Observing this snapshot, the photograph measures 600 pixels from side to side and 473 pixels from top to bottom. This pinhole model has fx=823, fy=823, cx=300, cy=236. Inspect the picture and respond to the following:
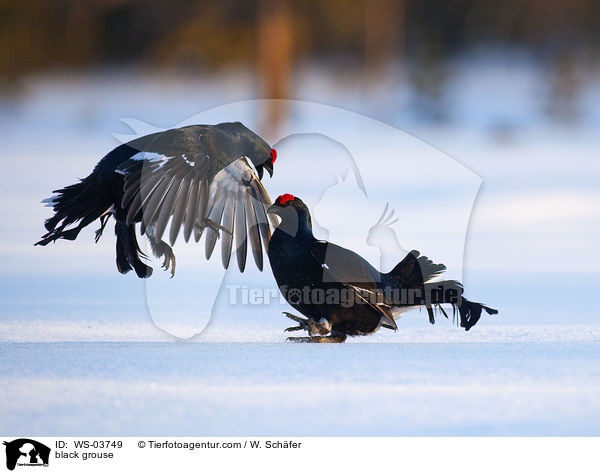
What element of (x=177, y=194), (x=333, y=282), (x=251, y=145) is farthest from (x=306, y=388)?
(x=251, y=145)

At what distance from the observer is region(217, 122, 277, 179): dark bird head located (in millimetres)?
2047

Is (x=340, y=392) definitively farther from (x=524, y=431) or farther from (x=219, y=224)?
(x=219, y=224)

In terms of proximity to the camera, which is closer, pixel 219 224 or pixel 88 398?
pixel 88 398

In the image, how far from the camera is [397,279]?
1993 mm

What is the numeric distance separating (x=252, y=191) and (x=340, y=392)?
2.58ft

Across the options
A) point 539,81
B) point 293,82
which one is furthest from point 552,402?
point 539,81

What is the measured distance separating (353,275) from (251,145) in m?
0.44

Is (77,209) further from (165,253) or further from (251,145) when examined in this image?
(251,145)

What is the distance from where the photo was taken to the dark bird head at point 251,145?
2.05 m

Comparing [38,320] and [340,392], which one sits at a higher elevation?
[38,320]

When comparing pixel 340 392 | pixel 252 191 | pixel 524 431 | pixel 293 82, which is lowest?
pixel 524 431

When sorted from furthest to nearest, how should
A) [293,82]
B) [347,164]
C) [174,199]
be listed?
[293,82] < [347,164] < [174,199]

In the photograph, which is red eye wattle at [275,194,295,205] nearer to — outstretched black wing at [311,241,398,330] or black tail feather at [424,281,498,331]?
outstretched black wing at [311,241,398,330]
